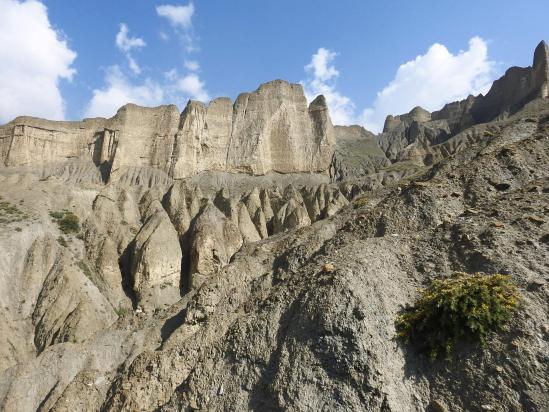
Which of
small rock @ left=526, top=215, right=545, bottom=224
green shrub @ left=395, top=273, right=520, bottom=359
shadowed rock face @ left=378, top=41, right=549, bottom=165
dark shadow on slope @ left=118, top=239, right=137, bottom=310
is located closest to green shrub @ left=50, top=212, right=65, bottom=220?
dark shadow on slope @ left=118, top=239, right=137, bottom=310

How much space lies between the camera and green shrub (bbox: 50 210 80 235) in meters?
45.3

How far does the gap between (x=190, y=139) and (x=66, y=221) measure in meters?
33.2

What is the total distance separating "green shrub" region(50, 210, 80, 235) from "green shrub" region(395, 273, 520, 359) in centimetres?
4198

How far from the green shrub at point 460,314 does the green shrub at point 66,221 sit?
42.0 meters

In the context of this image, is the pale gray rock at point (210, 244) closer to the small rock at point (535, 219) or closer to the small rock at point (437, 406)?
the small rock at point (535, 219)

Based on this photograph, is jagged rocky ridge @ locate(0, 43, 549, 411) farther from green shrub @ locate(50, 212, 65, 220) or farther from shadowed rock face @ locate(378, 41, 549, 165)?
shadowed rock face @ locate(378, 41, 549, 165)

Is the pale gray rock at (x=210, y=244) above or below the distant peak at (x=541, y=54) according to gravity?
below

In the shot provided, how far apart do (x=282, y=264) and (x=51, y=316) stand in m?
25.4

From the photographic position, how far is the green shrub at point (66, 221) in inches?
1784

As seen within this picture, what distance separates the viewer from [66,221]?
45.9 meters

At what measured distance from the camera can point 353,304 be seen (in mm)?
10492

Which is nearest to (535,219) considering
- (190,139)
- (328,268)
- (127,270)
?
(328,268)

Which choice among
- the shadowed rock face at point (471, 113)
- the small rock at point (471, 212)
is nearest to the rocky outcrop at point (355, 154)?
the shadowed rock face at point (471, 113)

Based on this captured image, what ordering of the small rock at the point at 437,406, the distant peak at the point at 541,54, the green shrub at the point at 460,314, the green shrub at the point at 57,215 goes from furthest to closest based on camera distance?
the distant peak at the point at 541,54 < the green shrub at the point at 57,215 < the green shrub at the point at 460,314 < the small rock at the point at 437,406
